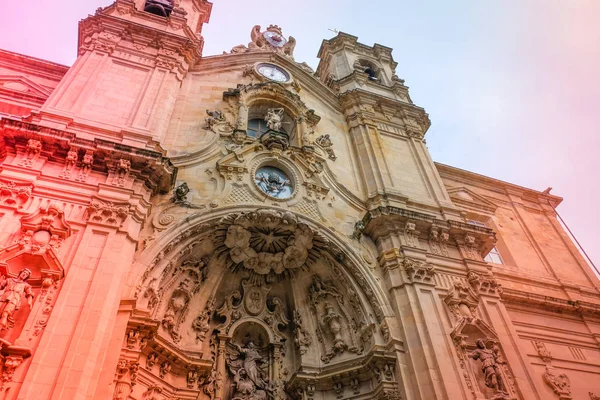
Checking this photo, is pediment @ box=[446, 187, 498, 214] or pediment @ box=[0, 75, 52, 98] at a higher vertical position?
pediment @ box=[0, 75, 52, 98]

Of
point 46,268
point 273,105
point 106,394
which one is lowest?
point 106,394

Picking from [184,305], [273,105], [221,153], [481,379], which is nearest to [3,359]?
[184,305]

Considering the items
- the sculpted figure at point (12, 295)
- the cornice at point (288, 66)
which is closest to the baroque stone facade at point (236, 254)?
the sculpted figure at point (12, 295)

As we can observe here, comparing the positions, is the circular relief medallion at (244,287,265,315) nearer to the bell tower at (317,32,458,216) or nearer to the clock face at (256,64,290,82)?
the bell tower at (317,32,458,216)

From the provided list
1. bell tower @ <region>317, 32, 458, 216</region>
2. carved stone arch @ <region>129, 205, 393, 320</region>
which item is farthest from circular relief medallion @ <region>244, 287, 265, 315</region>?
bell tower @ <region>317, 32, 458, 216</region>

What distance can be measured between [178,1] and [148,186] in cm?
1125

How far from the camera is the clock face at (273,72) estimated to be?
56.6ft

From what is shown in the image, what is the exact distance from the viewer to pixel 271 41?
20.2 meters

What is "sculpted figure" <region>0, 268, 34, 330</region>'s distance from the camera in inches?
284

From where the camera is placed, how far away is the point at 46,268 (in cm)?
813

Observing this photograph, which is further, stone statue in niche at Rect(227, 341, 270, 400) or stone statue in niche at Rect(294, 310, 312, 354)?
stone statue in niche at Rect(294, 310, 312, 354)

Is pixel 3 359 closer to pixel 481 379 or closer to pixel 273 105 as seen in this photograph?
pixel 481 379

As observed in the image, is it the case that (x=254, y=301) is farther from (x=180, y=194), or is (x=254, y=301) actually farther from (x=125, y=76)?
(x=125, y=76)

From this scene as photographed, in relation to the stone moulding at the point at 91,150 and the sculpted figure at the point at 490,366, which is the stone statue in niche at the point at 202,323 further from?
the sculpted figure at the point at 490,366
